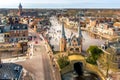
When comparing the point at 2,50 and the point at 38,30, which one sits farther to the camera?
the point at 38,30

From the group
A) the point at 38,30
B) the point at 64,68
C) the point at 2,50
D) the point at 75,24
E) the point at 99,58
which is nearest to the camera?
the point at 64,68

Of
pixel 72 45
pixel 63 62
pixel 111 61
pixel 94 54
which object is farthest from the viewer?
pixel 72 45

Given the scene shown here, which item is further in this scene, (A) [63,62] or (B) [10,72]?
(A) [63,62]

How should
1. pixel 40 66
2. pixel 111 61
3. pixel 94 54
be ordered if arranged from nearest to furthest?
pixel 40 66
pixel 111 61
pixel 94 54

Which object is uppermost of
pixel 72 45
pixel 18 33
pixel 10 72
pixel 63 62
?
pixel 10 72

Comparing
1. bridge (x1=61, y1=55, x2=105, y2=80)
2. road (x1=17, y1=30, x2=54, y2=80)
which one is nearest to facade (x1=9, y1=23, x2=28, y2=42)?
road (x1=17, y1=30, x2=54, y2=80)

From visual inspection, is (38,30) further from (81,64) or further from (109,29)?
(81,64)

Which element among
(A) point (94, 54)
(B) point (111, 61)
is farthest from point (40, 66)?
(B) point (111, 61)

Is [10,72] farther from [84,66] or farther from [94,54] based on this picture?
[94,54]

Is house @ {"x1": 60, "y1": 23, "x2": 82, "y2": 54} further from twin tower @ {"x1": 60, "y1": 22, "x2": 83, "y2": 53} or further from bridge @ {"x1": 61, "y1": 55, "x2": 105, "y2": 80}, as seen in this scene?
bridge @ {"x1": 61, "y1": 55, "x2": 105, "y2": 80}

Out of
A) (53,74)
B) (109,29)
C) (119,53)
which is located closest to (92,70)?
(119,53)

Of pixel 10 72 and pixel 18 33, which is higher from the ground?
pixel 10 72
